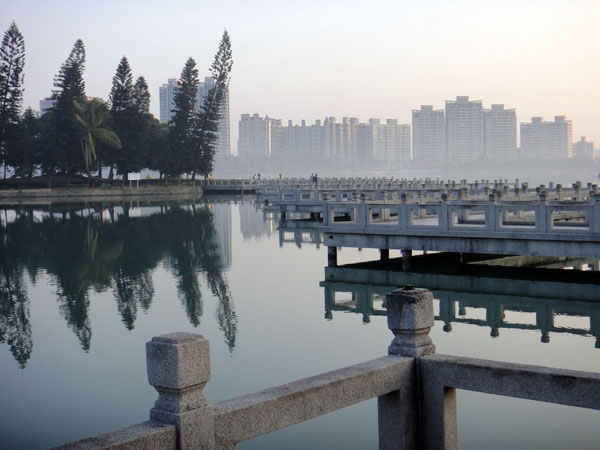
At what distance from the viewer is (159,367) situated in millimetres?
5477

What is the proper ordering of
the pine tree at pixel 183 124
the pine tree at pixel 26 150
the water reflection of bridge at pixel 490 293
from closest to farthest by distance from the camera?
the water reflection of bridge at pixel 490 293
the pine tree at pixel 26 150
the pine tree at pixel 183 124

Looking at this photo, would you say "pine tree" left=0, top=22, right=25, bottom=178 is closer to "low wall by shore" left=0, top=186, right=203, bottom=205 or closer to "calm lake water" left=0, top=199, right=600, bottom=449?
"low wall by shore" left=0, top=186, right=203, bottom=205

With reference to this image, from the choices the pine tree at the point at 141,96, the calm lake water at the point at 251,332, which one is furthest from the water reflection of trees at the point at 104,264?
the pine tree at the point at 141,96

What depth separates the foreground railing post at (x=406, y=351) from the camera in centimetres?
701

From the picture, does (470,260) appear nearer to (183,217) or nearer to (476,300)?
(476,300)

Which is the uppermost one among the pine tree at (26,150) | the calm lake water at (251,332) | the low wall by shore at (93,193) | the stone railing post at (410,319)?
the pine tree at (26,150)

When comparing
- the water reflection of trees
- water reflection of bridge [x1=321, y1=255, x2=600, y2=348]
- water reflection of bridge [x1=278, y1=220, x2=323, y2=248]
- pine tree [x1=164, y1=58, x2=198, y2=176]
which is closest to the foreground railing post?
the water reflection of trees

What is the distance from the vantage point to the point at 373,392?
6930 millimetres

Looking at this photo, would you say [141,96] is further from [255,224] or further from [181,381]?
[181,381]

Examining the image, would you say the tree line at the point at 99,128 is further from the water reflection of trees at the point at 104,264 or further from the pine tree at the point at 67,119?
the water reflection of trees at the point at 104,264

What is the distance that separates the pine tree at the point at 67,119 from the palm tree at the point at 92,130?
0.75m

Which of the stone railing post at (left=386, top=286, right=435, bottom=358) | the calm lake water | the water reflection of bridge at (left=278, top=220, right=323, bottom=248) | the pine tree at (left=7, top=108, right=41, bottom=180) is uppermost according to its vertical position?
the pine tree at (left=7, top=108, right=41, bottom=180)

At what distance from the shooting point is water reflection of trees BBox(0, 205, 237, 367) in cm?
1797

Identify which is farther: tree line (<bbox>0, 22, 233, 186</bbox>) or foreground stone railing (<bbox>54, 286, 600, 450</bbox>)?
tree line (<bbox>0, 22, 233, 186</bbox>)
